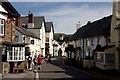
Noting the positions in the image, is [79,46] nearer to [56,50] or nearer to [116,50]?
[116,50]

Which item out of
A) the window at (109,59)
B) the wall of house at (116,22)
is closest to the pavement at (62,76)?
the wall of house at (116,22)

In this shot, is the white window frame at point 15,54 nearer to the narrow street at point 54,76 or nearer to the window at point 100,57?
the narrow street at point 54,76

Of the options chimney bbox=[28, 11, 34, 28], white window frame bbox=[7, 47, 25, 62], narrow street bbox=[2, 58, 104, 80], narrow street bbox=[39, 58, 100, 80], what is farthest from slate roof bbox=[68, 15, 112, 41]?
chimney bbox=[28, 11, 34, 28]

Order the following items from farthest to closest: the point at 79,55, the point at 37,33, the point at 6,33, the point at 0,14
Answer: the point at 37,33 → the point at 79,55 → the point at 6,33 → the point at 0,14

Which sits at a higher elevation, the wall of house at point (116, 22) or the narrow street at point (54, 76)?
the wall of house at point (116, 22)

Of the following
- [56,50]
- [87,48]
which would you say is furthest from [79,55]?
[56,50]

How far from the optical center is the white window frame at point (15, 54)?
3237cm

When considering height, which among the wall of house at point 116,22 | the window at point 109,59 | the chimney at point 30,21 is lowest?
the window at point 109,59

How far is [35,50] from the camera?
65.8 metres

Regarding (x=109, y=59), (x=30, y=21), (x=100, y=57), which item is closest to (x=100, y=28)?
(x=100, y=57)

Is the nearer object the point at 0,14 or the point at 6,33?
the point at 0,14

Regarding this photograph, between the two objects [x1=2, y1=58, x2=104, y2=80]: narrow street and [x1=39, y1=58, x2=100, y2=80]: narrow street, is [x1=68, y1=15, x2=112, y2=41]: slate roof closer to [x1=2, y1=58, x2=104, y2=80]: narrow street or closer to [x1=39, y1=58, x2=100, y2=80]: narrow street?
[x1=39, y1=58, x2=100, y2=80]: narrow street

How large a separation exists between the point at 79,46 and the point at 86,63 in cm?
2044

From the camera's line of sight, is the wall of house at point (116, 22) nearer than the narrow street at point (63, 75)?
No
